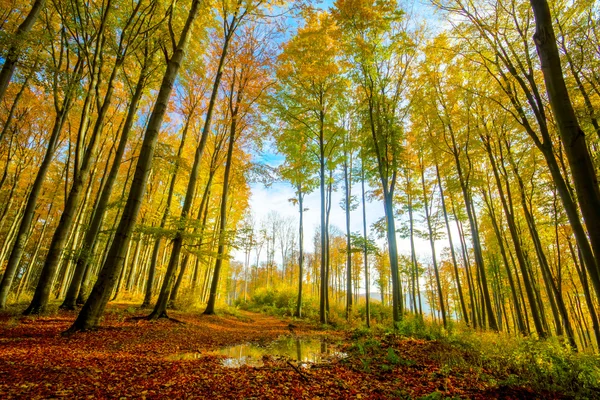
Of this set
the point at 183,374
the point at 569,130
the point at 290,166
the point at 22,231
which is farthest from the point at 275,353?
the point at 290,166

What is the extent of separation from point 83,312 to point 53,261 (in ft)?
9.24

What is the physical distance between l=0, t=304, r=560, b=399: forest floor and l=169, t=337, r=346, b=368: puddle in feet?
0.59

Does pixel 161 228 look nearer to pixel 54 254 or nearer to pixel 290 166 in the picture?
pixel 54 254

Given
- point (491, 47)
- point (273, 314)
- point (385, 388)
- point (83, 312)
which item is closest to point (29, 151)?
point (83, 312)

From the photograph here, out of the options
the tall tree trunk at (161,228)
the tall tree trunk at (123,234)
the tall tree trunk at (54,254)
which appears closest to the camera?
the tall tree trunk at (123,234)

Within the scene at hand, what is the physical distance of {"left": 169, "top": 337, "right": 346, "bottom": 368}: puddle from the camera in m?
4.16

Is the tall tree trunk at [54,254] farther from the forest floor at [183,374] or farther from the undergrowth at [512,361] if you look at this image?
the undergrowth at [512,361]

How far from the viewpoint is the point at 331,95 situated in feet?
39.8

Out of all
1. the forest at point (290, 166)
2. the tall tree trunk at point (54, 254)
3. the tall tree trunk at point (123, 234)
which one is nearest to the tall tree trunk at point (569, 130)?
the forest at point (290, 166)

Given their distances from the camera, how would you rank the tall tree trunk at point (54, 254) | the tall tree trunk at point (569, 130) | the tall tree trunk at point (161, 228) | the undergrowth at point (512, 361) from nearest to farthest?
the tall tree trunk at point (569, 130) → the undergrowth at point (512, 361) → the tall tree trunk at point (54, 254) → the tall tree trunk at point (161, 228)

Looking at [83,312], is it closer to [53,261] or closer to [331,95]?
[53,261]

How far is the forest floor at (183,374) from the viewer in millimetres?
2473

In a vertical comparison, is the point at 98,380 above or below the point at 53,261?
below

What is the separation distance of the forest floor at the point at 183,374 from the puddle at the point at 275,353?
0.59 feet
